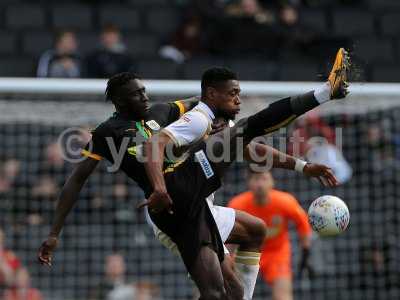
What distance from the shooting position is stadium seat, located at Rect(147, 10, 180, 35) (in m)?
14.6

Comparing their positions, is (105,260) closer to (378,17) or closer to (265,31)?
(265,31)

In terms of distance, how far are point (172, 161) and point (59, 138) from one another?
154 inches

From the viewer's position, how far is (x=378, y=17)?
599 inches

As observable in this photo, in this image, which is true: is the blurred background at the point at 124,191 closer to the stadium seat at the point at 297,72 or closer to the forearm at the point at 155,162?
the stadium seat at the point at 297,72

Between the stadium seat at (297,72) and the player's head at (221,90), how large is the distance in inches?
214

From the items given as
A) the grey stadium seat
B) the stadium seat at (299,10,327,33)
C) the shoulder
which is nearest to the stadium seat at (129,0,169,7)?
the grey stadium seat

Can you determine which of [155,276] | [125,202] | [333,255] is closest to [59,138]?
[125,202]

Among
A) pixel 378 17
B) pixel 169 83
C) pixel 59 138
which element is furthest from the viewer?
pixel 378 17

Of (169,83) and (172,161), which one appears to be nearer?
(172,161)

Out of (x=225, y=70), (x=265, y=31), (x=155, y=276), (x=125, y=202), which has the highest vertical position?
(x=265, y=31)

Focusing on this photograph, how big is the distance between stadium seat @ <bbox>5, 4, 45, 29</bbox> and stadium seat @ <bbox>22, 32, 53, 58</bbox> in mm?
317

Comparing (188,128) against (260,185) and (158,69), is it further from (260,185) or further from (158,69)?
(158,69)

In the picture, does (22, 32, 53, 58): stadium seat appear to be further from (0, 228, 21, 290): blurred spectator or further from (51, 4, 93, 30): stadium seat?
(0, 228, 21, 290): blurred spectator

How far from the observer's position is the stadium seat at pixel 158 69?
13.3m
